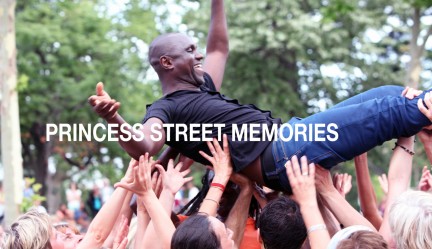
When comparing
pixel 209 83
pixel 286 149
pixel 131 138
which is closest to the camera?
pixel 131 138

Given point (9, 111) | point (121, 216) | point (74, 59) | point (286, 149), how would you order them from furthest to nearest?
1. point (74, 59)
2. point (9, 111)
3. point (121, 216)
4. point (286, 149)

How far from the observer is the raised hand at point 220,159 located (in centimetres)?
456

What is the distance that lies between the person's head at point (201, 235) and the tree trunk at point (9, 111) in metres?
8.41

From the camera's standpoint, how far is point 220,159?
459cm

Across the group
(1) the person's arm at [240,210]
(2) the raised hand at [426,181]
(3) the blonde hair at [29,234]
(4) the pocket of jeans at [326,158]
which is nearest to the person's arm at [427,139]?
(2) the raised hand at [426,181]

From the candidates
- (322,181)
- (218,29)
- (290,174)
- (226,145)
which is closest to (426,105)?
(322,181)

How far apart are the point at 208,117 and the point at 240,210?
24.4 inches

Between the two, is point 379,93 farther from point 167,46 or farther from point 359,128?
point 167,46

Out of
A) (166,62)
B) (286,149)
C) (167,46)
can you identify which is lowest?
(286,149)

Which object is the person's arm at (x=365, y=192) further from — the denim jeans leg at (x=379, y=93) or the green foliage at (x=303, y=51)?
the green foliage at (x=303, y=51)

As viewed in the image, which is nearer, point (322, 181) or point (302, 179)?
point (302, 179)

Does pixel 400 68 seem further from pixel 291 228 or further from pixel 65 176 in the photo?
pixel 291 228

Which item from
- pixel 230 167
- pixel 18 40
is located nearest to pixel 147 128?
pixel 230 167

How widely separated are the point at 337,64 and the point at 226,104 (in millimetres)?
18161
